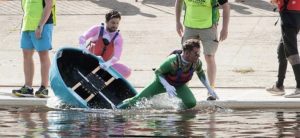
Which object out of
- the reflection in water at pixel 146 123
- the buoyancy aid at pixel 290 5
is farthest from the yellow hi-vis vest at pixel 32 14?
the buoyancy aid at pixel 290 5

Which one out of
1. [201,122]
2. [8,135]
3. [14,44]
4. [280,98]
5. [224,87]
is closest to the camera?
[8,135]

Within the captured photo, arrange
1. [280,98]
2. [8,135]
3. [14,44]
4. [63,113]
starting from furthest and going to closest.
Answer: [14,44] < [280,98] < [63,113] < [8,135]

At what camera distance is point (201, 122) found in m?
11.2

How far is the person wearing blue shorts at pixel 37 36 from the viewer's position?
13047mm

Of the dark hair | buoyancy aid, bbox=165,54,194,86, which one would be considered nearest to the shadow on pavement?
the dark hair

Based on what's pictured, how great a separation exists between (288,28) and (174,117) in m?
2.45

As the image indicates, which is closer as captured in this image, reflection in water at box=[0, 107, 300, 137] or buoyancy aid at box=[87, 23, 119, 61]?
reflection in water at box=[0, 107, 300, 137]

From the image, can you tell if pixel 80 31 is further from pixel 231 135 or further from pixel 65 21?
pixel 231 135

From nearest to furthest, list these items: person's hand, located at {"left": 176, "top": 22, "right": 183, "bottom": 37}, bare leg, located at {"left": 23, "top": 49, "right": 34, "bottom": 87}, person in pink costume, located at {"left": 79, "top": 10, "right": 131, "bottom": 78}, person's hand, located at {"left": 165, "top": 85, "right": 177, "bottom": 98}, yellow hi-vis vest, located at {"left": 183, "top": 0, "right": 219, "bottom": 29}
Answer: person's hand, located at {"left": 165, "top": 85, "right": 177, "bottom": 98} → person in pink costume, located at {"left": 79, "top": 10, "right": 131, "bottom": 78} → yellow hi-vis vest, located at {"left": 183, "top": 0, "right": 219, "bottom": 29} → bare leg, located at {"left": 23, "top": 49, "right": 34, "bottom": 87} → person's hand, located at {"left": 176, "top": 22, "right": 183, "bottom": 37}

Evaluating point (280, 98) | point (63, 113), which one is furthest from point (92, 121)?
point (280, 98)

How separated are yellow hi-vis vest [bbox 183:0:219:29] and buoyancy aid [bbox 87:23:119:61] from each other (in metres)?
1.01

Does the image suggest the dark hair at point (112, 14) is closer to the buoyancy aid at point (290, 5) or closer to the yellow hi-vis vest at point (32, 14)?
the yellow hi-vis vest at point (32, 14)

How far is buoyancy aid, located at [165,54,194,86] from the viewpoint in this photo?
12.1 meters

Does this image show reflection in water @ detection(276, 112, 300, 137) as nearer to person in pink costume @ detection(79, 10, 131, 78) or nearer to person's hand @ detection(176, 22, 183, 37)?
person's hand @ detection(176, 22, 183, 37)
